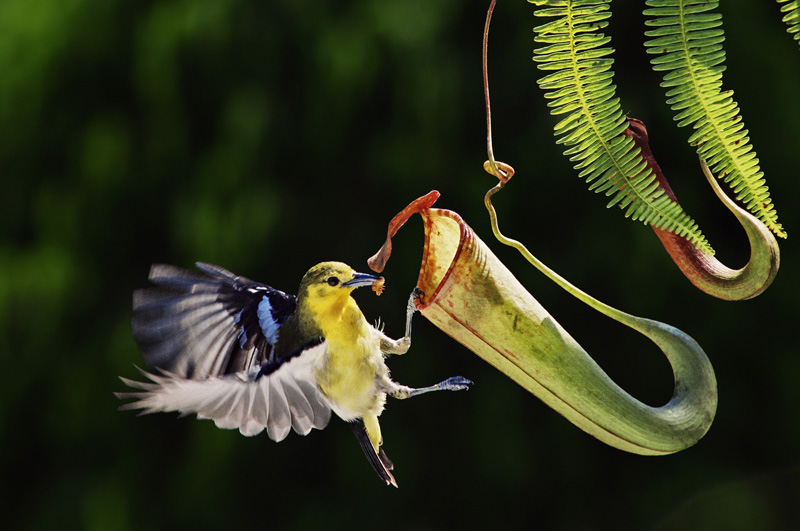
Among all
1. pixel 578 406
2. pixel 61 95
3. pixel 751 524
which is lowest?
pixel 751 524

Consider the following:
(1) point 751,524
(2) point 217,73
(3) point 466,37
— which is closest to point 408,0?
(3) point 466,37

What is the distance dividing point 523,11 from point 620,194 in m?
1.67

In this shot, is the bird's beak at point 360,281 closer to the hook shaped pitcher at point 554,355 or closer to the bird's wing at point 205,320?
the hook shaped pitcher at point 554,355

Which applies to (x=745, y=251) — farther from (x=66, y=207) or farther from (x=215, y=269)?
(x=66, y=207)

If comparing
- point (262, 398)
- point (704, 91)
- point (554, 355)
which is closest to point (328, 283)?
point (262, 398)

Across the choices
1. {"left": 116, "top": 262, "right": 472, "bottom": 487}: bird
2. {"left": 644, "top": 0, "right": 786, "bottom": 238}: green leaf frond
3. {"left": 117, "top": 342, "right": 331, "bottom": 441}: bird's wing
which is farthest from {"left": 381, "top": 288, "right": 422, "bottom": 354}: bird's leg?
{"left": 644, "top": 0, "right": 786, "bottom": 238}: green leaf frond

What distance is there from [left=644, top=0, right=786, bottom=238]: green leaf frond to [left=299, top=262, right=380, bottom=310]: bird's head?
0.40m

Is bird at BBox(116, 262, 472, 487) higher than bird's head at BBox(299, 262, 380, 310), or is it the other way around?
bird's head at BBox(299, 262, 380, 310)

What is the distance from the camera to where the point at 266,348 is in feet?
3.68

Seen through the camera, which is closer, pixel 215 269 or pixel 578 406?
pixel 578 406

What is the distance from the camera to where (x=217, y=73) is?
2.46 m

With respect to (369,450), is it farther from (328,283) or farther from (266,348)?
(328,283)

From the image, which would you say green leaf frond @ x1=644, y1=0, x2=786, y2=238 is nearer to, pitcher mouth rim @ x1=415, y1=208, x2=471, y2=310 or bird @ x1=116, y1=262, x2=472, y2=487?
pitcher mouth rim @ x1=415, y1=208, x2=471, y2=310

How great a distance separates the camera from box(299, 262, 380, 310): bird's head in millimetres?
994
